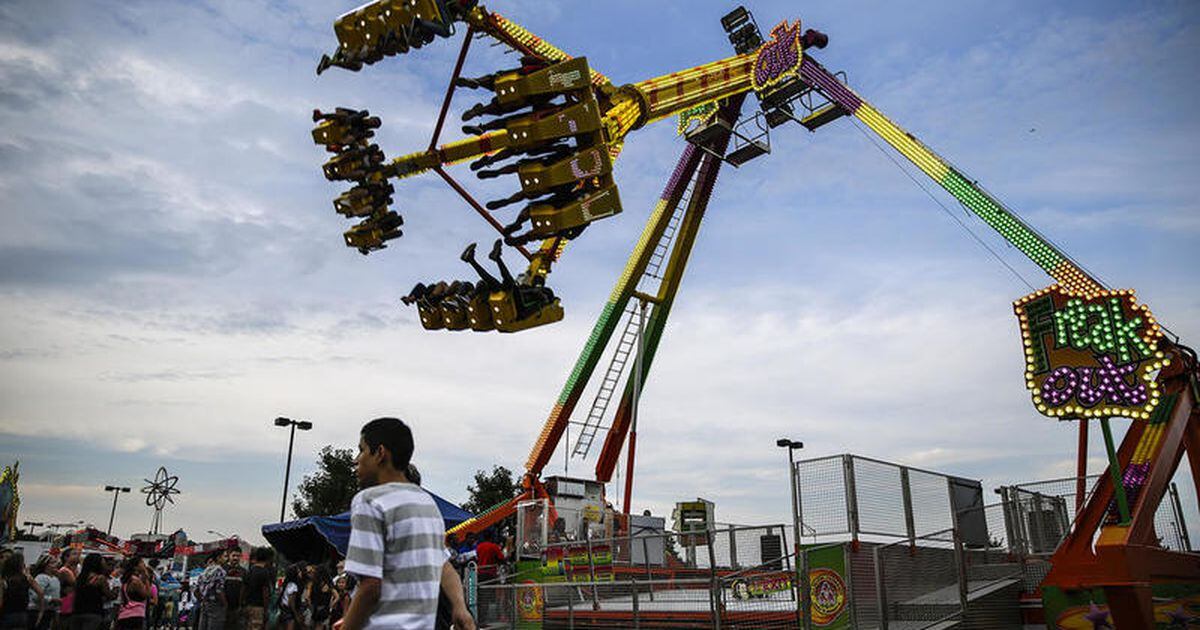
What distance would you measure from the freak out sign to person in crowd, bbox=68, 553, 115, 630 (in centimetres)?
1217

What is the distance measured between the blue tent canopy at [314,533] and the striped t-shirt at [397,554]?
1051 cm

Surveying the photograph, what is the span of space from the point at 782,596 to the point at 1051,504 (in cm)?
776

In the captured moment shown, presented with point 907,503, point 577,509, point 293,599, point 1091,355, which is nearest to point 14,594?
point 293,599

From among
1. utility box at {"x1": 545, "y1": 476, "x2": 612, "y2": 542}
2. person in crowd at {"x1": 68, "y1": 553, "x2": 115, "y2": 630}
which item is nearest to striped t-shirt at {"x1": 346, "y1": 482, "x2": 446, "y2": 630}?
person in crowd at {"x1": 68, "y1": 553, "x2": 115, "y2": 630}

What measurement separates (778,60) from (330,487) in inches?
1526

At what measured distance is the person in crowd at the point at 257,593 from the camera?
12789 mm

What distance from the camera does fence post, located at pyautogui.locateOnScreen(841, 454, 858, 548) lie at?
11.0m

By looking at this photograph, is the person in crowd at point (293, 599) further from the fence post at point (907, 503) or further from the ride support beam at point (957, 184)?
the ride support beam at point (957, 184)

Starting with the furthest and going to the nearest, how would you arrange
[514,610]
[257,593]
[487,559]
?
[487,559] < [514,610] < [257,593]

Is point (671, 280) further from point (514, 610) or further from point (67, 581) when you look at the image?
point (67, 581)

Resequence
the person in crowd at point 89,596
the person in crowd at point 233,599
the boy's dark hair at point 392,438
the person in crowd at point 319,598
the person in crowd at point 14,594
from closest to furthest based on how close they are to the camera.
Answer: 1. the boy's dark hair at point 392,438
2. the person in crowd at point 14,594
3. the person in crowd at point 89,596
4. the person in crowd at point 319,598
5. the person in crowd at point 233,599

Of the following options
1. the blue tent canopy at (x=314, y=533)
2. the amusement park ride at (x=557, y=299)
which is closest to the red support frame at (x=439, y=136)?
the amusement park ride at (x=557, y=299)

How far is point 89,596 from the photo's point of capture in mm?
9516

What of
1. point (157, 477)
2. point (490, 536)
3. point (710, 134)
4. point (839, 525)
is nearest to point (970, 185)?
point (710, 134)
